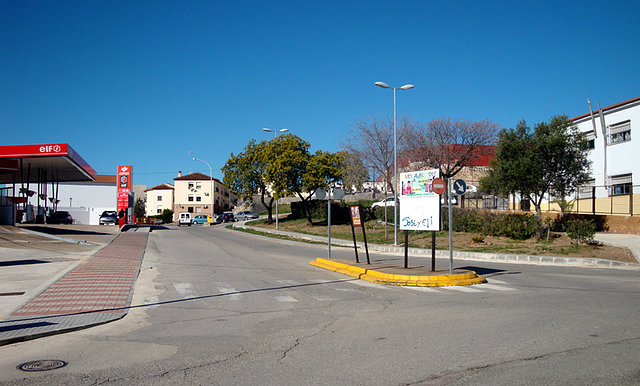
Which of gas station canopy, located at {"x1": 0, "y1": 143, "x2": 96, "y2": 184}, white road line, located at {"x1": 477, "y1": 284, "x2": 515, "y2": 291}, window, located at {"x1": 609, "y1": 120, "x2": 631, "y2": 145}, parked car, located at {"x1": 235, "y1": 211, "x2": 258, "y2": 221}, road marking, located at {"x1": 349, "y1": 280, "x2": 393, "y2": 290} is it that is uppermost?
window, located at {"x1": 609, "y1": 120, "x2": 631, "y2": 145}

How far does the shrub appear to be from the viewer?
65.9ft

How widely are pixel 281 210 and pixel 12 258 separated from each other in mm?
43183

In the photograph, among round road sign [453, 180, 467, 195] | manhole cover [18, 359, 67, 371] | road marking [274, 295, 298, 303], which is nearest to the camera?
manhole cover [18, 359, 67, 371]

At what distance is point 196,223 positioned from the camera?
6719 cm

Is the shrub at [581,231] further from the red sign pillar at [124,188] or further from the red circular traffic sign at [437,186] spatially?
the red sign pillar at [124,188]

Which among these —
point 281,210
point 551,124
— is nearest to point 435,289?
point 551,124

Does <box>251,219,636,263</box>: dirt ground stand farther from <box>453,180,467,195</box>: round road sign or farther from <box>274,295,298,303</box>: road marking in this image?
<box>274,295,298,303</box>: road marking

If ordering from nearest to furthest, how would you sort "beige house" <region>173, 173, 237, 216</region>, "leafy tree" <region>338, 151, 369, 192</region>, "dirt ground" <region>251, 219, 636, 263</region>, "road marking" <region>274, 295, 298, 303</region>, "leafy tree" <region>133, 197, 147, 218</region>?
"road marking" <region>274, 295, 298, 303</region> < "dirt ground" <region>251, 219, 636, 263</region> < "leafy tree" <region>338, 151, 369, 192</region> < "beige house" <region>173, 173, 237, 216</region> < "leafy tree" <region>133, 197, 147, 218</region>

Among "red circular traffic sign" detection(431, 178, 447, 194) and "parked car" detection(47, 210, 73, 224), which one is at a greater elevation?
"red circular traffic sign" detection(431, 178, 447, 194)

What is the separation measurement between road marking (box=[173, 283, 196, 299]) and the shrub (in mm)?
16234

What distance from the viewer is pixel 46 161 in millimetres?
35469

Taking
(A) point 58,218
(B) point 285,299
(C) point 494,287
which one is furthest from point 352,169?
(B) point 285,299

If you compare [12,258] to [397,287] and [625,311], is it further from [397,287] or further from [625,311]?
[625,311]

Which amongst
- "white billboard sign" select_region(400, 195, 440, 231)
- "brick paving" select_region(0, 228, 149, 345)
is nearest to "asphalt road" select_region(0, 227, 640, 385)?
"brick paving" select_region(0, 228, 149, 345)
